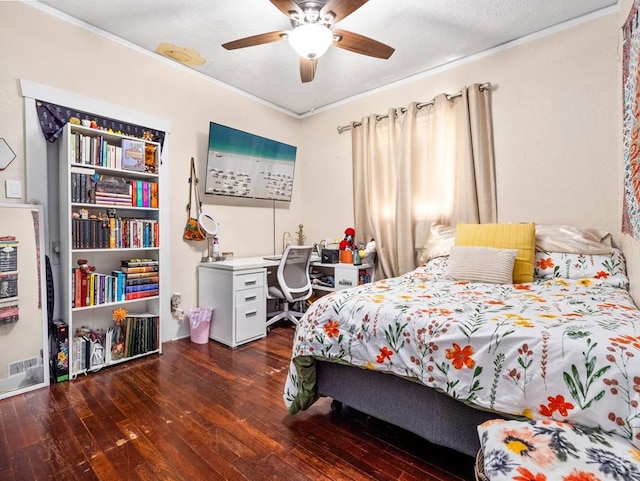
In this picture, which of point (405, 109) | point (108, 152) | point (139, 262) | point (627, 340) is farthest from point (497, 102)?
point (139, 262)

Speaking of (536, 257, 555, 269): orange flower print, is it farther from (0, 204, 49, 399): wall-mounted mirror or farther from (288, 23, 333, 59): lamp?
(0, 204, 49, 399): wall-mounted mirror

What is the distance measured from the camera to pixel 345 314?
1646 mm

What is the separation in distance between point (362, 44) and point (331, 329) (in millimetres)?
1932

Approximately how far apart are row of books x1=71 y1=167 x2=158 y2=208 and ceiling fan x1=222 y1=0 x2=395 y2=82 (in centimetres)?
132

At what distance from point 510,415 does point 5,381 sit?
2849 mm

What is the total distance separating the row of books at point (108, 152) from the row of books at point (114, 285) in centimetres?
81

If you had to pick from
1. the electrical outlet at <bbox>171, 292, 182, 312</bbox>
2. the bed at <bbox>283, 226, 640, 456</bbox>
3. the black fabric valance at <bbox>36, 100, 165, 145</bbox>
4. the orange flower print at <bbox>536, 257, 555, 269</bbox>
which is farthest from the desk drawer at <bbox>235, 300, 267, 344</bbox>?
the orange flower print at <bbox>536, 257, 555, 269</bbox>

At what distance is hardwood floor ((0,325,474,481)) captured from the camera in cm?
139

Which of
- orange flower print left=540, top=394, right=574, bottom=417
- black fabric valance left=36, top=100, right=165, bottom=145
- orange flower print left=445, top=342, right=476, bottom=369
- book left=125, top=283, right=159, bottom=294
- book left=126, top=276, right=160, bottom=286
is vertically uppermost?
black fabric valance left=36, top=100, right=165, bottom=145

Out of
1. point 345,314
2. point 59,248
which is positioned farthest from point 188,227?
point 345,314

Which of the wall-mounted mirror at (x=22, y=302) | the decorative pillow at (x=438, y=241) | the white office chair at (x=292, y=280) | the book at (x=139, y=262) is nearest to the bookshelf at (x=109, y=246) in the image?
the book at (x=139, y=262)

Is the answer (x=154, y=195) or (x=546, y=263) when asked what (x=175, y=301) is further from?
(x=546, y=263)

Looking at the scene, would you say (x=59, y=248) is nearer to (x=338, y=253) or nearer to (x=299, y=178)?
(x=338, y=253)

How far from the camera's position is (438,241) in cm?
286
